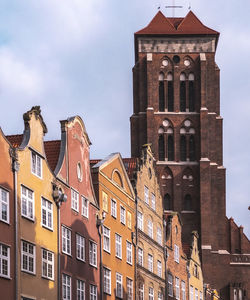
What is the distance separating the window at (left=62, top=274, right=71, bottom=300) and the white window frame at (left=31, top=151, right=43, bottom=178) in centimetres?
548

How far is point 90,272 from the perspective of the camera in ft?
160

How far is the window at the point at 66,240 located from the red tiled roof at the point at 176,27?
6171 cm

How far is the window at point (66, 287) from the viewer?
146ft

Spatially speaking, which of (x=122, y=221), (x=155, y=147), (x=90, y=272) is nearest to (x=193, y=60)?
(x=155, y=147)

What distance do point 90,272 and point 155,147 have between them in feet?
176

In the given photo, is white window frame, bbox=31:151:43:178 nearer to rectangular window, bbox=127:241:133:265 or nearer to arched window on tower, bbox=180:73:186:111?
rectangular window, bbox=127:241:133:265

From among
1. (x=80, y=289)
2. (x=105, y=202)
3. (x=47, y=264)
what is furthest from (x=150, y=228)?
(x=47, y=264)

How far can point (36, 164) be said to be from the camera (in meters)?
42.5

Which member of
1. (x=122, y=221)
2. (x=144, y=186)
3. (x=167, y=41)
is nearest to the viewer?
(x=122, y=221)

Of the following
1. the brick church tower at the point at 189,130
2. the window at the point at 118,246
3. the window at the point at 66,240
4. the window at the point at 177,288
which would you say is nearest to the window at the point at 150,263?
the window at the point at 118,246

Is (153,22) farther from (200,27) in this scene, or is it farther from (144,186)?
(144,186)

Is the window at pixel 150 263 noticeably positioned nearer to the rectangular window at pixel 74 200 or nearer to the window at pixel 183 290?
Answer: the window at pixel 183 290

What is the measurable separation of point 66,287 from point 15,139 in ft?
26.0

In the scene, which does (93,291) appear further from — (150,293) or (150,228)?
(150,228)
